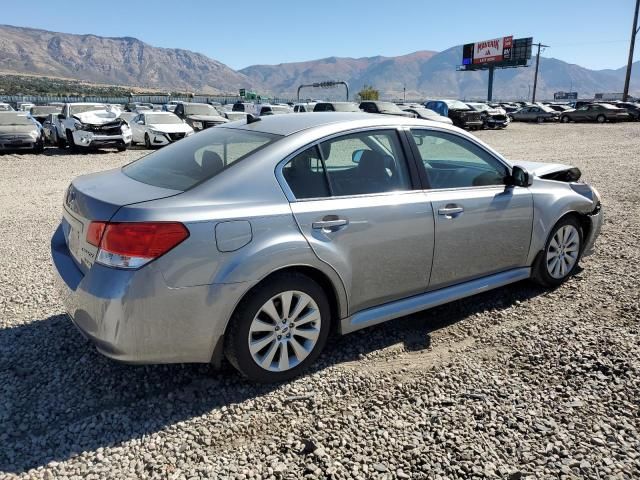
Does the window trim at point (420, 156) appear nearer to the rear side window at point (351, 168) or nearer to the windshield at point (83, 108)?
the rear side window at point (351, 168)

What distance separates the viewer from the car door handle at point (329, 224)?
3104mm

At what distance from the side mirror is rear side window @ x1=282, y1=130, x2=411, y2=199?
1048mm

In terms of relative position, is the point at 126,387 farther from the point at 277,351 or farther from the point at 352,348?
the point at 352,348

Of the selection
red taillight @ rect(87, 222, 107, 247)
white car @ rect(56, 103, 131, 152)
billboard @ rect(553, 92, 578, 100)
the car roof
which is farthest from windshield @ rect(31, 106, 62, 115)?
billboard @ rect(553, 92, 578, 100)

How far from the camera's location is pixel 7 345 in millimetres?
3707

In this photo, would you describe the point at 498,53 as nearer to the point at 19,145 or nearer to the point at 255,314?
the point at 19,145

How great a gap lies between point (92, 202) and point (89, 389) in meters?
1.16

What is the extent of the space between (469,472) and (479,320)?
1.81m

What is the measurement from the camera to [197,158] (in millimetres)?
3422

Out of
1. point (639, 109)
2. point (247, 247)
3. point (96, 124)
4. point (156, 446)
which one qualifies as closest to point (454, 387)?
point (247, 247)

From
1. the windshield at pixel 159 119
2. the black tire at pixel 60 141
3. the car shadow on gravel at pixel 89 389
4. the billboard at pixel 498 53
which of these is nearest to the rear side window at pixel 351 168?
the car shadow on gravel at pixel 89 389

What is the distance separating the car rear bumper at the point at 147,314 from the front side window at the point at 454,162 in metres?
1.75

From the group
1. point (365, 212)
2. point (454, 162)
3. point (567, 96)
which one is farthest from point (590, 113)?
point (567, 96)

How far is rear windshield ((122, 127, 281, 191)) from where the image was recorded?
315 centimetres
